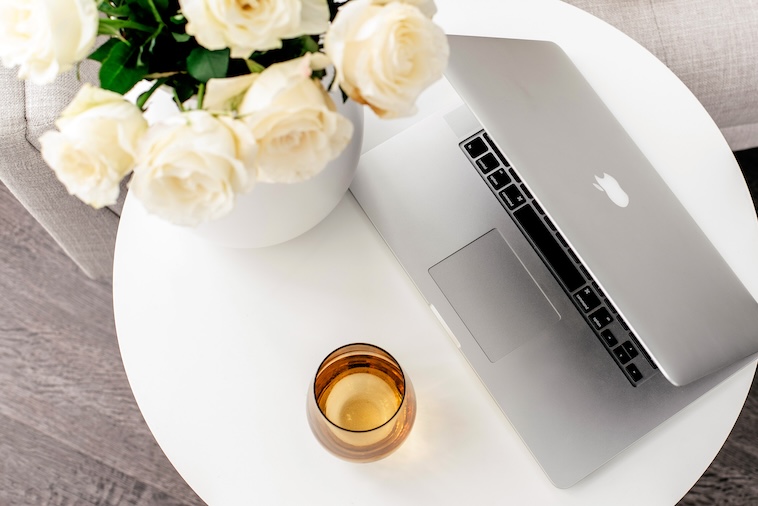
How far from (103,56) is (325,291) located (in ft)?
1.21

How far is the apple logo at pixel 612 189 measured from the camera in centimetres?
71

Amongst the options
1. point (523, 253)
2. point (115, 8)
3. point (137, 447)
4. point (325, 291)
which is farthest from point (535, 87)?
point (137, 447)

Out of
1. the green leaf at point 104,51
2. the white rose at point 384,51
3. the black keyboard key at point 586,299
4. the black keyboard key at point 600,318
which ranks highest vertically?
the white rose at point 384,51

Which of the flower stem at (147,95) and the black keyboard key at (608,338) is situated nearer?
the flower stem at (147,95)

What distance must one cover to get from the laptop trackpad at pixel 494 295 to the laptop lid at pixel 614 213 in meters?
0.13

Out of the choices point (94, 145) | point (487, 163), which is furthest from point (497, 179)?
point (94, 145)

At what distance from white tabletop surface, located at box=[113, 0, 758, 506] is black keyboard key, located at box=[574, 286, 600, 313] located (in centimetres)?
15

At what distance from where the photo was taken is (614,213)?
70cm

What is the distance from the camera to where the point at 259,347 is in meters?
0.77

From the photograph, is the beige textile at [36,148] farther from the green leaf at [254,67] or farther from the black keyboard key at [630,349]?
the black keyboard key at [630,349]

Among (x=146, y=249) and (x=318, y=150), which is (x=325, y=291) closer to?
(x=146, y=249)

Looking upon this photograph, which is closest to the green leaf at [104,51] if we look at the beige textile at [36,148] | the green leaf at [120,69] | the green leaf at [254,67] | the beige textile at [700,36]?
the green leaf at [120,69]

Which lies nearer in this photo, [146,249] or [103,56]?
[103,56]

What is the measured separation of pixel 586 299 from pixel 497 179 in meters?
0.18
